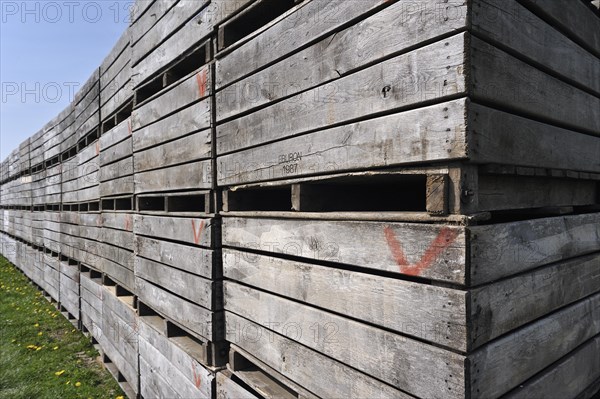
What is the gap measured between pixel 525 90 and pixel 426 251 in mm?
950

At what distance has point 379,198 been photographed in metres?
2.79

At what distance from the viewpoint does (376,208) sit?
281cm

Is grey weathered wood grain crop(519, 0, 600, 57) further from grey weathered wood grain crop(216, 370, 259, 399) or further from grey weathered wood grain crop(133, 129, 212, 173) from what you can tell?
grey weathered wood grain crop(216, 370, 259, 399)

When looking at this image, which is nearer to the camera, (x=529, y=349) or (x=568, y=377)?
(x=529, y=349)

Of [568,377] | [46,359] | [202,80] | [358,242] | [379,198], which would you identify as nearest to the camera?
[358,242]

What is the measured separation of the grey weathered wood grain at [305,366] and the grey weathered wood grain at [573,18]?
2027mm

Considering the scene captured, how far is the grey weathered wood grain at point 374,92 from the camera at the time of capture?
1622 mm

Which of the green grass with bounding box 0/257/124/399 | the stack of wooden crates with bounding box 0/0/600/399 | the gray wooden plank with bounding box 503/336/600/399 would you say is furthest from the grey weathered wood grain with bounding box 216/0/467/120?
the green grass with bounding box 0/257/124/399

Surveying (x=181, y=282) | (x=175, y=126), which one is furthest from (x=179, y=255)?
(x=175, y=126)

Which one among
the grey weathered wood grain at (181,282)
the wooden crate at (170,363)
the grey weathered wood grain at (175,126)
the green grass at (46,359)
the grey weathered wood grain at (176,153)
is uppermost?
the grey weathered wood grain at (175,126)

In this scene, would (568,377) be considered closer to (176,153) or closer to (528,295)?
(528,295)

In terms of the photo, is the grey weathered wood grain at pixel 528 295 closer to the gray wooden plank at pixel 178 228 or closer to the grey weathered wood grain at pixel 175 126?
the gray wooden plank at pixel 178 228

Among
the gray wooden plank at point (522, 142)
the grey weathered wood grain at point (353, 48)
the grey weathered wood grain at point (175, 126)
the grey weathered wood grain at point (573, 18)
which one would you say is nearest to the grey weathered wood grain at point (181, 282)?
the grey weathered wood grain at point (175, 126)

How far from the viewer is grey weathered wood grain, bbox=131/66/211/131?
3.39 meters
